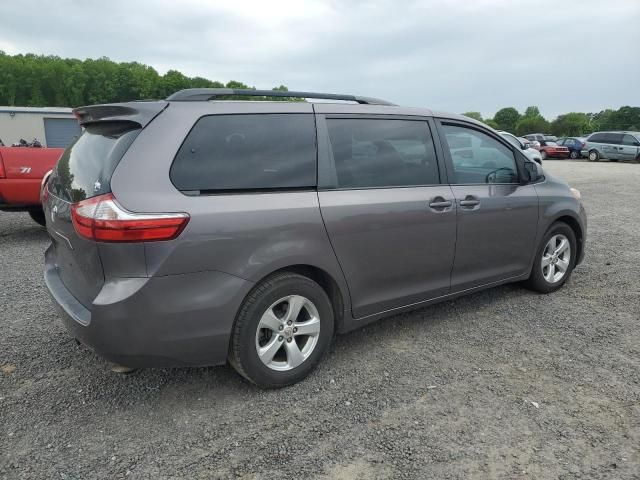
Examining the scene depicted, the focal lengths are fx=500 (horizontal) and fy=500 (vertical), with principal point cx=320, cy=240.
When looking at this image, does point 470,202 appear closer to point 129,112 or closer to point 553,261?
point 553,261

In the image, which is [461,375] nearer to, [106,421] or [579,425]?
[579,425]

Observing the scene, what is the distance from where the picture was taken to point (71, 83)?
80125 millimetres

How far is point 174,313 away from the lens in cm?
258

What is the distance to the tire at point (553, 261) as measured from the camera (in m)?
4.55

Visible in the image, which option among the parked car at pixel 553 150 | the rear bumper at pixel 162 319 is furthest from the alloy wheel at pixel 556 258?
the parked car at pixel 553 150

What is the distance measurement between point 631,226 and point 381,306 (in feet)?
21.4

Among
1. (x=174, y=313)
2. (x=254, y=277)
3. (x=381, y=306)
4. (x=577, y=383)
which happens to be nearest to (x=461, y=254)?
(x=381, y=306)

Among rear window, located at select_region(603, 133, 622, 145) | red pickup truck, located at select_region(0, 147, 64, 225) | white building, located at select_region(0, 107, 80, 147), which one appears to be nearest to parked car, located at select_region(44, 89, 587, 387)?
red pickup truck, located at select_region(0, 147, 64, 225)

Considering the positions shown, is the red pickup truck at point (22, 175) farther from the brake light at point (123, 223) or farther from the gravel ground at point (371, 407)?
the brake light at point (123, 223)

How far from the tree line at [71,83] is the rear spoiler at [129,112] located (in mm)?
79163

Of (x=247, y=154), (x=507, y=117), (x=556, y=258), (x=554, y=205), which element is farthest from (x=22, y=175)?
(x=507, y=117)

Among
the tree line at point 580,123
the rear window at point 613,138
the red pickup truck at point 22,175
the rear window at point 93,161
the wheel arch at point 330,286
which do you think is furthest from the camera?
the tree line at point 580,123

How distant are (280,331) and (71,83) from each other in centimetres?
9046

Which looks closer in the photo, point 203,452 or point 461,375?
point 203,452
